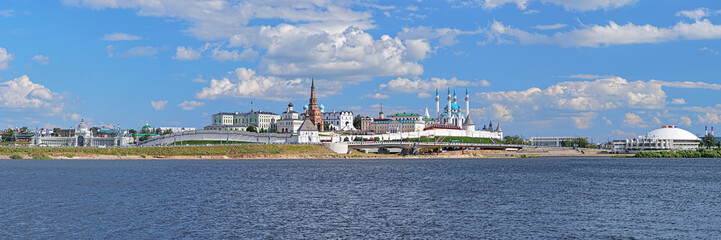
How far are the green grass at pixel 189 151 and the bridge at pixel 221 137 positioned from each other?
69.9 feet

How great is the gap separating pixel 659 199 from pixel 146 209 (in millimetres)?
38464

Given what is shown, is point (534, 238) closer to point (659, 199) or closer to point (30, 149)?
point (659, 199)

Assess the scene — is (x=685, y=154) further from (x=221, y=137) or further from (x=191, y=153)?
(x=191, y=153)

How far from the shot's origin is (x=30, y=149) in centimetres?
13738

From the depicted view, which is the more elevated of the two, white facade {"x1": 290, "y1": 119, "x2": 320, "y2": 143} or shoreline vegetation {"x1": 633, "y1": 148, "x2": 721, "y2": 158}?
white facade {"x1": 290, "y1": 119, "x2": 320, "y2": 143}

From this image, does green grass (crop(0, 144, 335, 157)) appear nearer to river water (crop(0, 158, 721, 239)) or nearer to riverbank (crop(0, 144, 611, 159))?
riverbank (crop(0, 144, 611, 159))

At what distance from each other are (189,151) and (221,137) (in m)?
42.1

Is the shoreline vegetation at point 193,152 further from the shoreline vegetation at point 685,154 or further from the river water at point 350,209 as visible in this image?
the river water at point 350,209

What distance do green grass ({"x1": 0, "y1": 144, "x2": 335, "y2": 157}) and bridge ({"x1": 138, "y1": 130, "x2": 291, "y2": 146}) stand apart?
21312mm

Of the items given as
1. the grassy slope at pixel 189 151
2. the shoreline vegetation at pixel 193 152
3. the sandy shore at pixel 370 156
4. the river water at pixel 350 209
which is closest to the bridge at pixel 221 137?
the grassy slope at pixel 189 151

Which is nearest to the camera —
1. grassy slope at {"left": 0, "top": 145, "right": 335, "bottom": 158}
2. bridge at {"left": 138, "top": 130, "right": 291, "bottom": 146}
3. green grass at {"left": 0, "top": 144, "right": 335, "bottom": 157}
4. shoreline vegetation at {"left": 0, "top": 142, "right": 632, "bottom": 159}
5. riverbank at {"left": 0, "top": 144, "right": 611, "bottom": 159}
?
riverbank at {"left": 0, "top": 144, "right": 611, "bottom": 159}

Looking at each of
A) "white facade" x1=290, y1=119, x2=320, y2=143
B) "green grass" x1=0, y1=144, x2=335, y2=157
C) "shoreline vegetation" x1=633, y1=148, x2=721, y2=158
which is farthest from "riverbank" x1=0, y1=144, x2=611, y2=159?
"shoreline vegetation" x1=633, y1=148, x2=721, y2=158

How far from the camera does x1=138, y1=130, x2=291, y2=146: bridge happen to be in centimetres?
18038

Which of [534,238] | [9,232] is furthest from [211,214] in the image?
[534,238]
